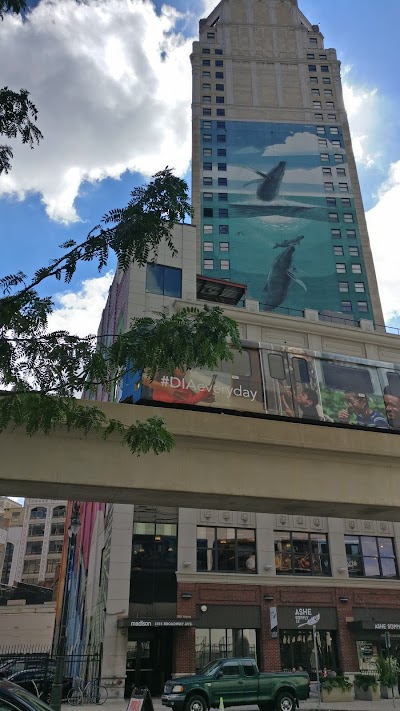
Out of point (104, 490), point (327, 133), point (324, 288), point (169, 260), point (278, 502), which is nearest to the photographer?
point (104, 490)

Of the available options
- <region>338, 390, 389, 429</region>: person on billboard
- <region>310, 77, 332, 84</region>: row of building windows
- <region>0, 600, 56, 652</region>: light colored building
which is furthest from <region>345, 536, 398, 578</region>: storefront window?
<region>310, 77, 332, 84</region>: row of building windows

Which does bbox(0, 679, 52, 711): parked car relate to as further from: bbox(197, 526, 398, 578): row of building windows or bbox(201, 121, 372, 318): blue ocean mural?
bbox(201, 121, 372, 318): blue ocean mural

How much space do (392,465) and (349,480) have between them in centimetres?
149

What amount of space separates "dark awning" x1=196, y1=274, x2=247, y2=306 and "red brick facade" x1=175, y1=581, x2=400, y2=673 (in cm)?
2101

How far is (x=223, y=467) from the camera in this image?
14781 mm

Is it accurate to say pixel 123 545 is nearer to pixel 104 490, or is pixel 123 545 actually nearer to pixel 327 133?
pixel 104 490

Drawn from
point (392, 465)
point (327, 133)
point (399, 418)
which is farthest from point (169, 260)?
point (327, 133)

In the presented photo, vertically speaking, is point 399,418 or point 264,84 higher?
point 264,84

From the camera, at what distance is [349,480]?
15.6 metres

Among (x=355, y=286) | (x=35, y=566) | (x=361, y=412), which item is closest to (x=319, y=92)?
(x=355, y=286)

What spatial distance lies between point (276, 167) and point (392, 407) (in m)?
66.3

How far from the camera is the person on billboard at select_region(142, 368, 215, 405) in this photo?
18.1 meters

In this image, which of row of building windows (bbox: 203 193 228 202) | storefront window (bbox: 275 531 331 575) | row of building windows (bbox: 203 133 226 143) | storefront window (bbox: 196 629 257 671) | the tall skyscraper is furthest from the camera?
A: row of building windows (bbox: 203 133 226 143)

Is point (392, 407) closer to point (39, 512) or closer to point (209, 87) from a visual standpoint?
point (209, 87)
